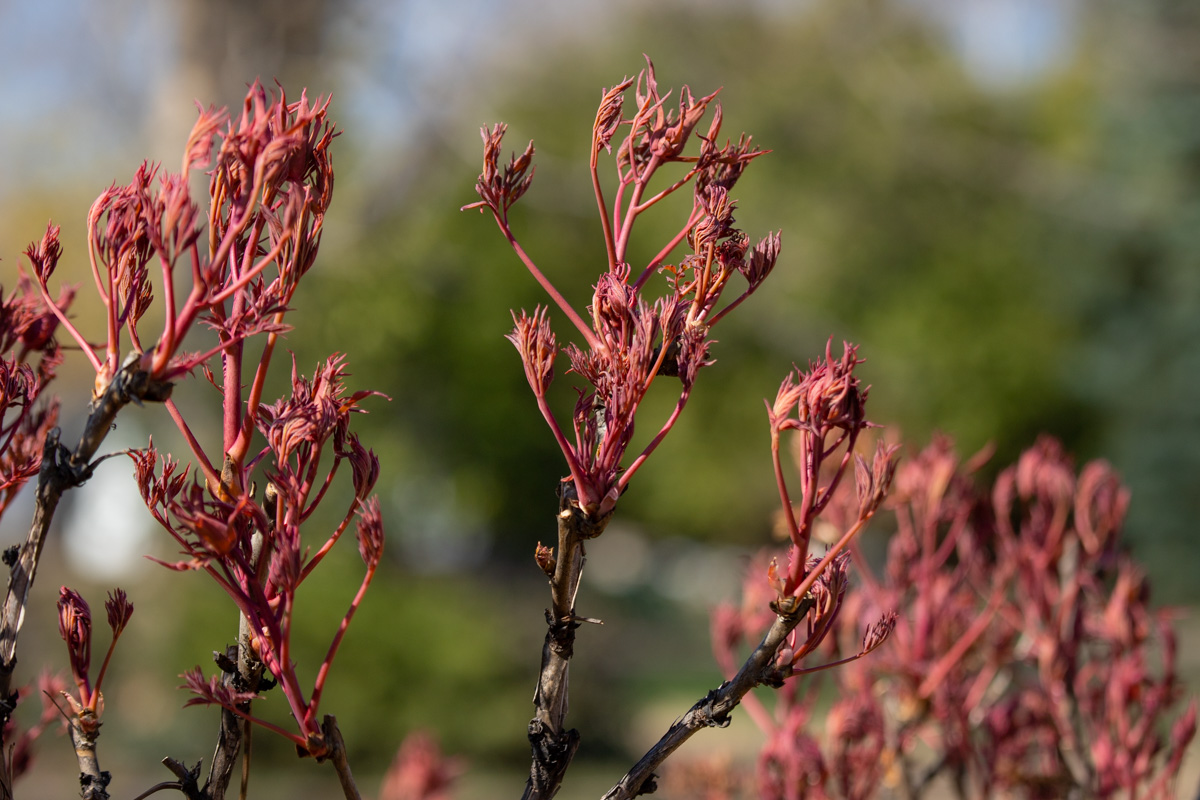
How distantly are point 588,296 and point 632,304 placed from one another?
Answer: 1620 centimetres

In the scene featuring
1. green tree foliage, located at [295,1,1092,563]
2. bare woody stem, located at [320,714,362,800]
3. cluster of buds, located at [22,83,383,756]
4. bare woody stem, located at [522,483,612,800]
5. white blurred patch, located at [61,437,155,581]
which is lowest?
bare woody stem, located at [320,714,362,800]

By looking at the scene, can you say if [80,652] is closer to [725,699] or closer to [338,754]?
[338,754]

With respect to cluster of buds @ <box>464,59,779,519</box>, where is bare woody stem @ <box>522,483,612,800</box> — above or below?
below

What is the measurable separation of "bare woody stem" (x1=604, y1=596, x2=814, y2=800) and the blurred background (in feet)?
18.4

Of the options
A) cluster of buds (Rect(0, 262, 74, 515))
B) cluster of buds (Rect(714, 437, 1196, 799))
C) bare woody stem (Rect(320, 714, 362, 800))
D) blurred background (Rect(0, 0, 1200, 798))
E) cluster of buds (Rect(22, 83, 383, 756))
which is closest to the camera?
cluster of buds (Rect(22, 83, 383, 756))

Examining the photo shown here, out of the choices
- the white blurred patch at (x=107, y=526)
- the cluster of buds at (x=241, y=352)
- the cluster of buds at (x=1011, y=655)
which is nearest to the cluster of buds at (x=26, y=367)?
the cluster of buds at (x=241, y=352)

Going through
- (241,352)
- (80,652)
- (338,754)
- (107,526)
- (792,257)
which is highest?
(792,257)

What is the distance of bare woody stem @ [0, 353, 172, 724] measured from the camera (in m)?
0.95

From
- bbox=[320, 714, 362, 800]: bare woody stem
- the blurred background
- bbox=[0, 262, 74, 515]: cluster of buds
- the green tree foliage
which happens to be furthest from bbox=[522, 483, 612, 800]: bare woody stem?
the green tree foliage

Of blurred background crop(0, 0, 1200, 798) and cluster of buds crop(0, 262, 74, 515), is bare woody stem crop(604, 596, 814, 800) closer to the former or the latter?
cluster of buds crop(0, 262, 74, 515)

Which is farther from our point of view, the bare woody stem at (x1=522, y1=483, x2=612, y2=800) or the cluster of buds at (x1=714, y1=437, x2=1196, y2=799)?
the cluster of buds at (x1=714, y1=437, x2=1196, y2=799)

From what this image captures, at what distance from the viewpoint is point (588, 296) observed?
1717 cm

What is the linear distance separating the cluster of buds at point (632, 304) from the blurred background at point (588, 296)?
18.3 feet

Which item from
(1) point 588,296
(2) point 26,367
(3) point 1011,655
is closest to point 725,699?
(2) point 26,367
